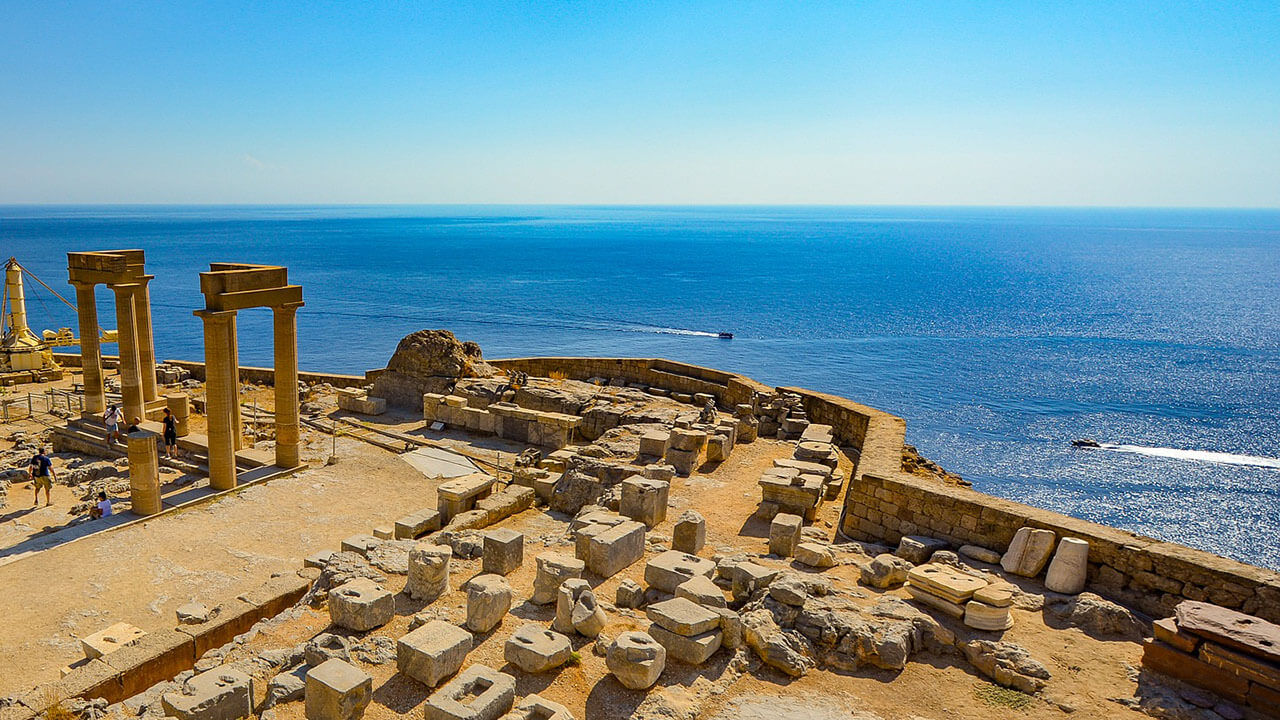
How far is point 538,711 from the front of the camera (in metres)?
6.95

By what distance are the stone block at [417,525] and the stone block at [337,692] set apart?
502 cm

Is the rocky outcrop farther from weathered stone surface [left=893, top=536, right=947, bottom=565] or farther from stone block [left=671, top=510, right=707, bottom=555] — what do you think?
weathered stone surface [left=893, top=536, right=947, bottom=565]

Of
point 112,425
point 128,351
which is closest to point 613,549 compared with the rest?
point 112,425

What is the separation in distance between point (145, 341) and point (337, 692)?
54.0ft

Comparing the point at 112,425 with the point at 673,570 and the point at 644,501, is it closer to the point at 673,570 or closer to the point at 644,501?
the point at 644,501

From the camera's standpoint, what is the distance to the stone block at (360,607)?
28.8 ft

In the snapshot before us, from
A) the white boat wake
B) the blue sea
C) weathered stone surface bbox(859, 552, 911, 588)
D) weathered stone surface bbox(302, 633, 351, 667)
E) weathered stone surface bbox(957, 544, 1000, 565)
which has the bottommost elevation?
the white boat wake

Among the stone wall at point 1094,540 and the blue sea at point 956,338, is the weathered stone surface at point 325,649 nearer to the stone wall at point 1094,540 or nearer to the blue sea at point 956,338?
the stone wall at point 1094,540

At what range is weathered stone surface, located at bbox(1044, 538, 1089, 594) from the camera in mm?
9133

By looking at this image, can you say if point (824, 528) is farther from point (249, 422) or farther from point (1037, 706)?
point (249, 422)

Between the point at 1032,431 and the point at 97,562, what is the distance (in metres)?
42.1

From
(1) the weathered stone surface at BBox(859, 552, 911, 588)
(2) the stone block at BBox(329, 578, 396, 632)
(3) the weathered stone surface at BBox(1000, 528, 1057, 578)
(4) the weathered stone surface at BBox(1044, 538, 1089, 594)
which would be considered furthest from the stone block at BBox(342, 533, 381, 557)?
(4) the weathered stone surface at BBox(1044, 538, 1089, 594)

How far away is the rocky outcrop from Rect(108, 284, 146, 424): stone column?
6.46 metres

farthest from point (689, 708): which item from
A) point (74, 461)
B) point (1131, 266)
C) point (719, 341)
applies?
point (1131, 266)
